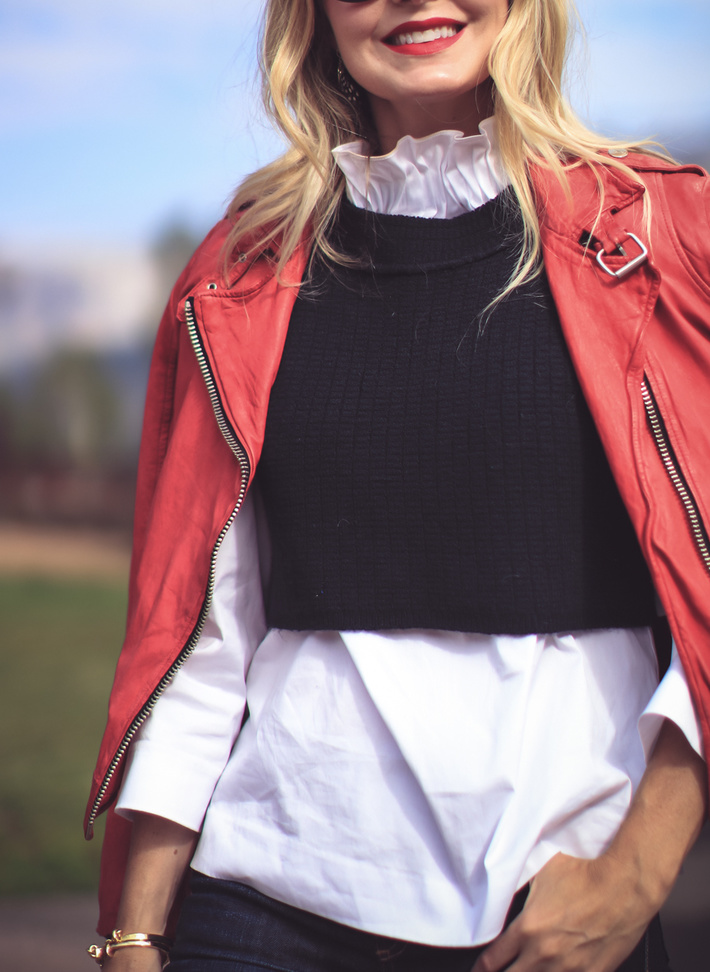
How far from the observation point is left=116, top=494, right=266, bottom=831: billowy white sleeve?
124 centimetres

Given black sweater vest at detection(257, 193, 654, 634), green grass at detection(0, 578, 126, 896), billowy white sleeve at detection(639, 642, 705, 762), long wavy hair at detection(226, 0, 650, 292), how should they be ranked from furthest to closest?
1. green grass at detection(0, 578, 126, 896)
2. long wavy hair at detection(226, 0, 650, 292)
3. black sweater vest at detection(257, 193, 654, 634)
4. billowy white sleeve at detection(639, 642, 705, 762)

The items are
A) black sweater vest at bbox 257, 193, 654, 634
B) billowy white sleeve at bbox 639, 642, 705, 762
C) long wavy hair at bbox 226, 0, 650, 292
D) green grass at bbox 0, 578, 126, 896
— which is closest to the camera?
billowy white sleeve at bbox 639, 642, 705, 762

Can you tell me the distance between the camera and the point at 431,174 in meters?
1.29

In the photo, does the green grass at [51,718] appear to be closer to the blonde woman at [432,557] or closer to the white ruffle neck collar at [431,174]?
the blonde woman at [432,557]

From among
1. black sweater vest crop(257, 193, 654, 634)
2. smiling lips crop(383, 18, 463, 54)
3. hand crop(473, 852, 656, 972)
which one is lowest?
hand crop(473, 852, 656, 972)

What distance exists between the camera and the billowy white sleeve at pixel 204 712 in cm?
124

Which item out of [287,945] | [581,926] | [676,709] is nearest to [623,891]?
[581,926]

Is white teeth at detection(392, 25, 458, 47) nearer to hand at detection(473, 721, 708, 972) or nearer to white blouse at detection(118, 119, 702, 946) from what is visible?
white blouse at detection(118, 119, 702, 946)

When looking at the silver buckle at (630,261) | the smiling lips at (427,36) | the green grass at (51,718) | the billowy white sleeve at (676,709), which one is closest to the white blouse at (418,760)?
the billowy white sleeve at (676,709)

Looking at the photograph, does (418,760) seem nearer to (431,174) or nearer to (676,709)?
(676,709)

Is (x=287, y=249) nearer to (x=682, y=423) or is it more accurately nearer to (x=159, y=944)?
(x=682, y=423)

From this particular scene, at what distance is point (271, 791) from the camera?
1196 millimetres

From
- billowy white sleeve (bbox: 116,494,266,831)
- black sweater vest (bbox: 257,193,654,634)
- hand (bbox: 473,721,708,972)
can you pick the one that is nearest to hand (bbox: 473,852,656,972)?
hand (bbox: 473,721,708,972)

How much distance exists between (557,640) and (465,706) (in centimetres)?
13
